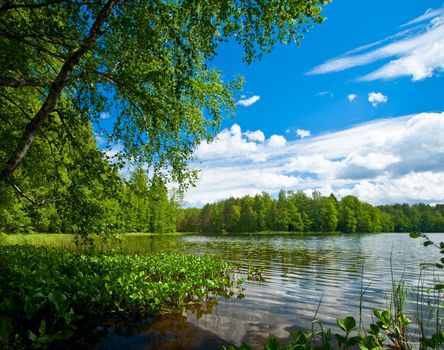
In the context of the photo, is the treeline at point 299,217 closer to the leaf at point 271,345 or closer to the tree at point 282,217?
the tree at point 282,217

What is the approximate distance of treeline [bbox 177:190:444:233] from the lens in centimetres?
11506

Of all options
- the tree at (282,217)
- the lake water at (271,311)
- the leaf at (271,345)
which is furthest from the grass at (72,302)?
the tree at (282,217)

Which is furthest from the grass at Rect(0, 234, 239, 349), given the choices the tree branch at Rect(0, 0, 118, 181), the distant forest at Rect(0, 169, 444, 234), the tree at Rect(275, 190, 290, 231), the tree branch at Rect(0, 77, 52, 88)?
the tree at Rect(275, 190, 290, 231)

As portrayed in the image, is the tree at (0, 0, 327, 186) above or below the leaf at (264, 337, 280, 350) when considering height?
above

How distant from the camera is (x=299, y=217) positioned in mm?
114062

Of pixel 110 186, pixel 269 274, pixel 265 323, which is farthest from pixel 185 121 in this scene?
pixel 269 274

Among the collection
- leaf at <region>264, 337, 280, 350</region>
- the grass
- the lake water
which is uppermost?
leaf at <region>264, 337, 280, 350</region>

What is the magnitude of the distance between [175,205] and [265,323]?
99.1 metres

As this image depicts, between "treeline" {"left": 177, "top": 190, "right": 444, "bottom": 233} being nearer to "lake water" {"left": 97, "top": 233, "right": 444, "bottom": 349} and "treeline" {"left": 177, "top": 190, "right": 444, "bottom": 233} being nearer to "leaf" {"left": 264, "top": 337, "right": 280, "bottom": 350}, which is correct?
"lake water" {"left": 97, "top": 233, "right": 444, "bottom": 349}

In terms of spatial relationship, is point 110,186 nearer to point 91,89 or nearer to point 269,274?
point 91,89

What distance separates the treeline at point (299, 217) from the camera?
11506 cm

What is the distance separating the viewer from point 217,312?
27.0 ft

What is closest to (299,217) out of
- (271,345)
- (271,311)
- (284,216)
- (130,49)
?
(284,216)

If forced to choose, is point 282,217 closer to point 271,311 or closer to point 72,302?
point 271,311
